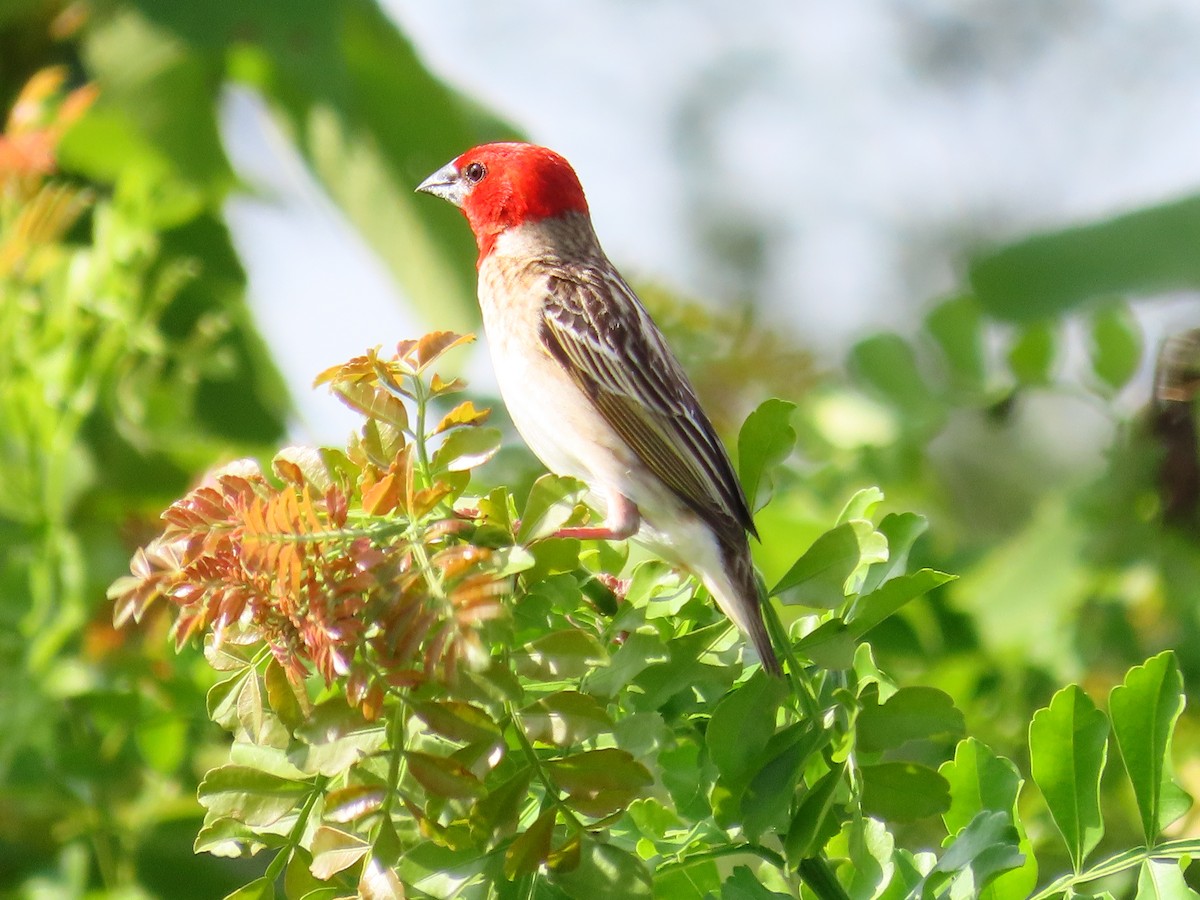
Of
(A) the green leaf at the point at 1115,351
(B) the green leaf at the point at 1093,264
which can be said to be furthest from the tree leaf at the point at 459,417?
(B) the green leaf at the point at 1093,264

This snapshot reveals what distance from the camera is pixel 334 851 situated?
1390 millimetres

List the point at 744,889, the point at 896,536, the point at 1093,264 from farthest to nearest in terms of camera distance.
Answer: the point at 1093,264 < the point at 896,536 < the point at 744,889

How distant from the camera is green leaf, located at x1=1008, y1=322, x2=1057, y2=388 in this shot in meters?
3.29

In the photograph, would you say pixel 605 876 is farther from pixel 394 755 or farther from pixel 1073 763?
pixel 1073 763

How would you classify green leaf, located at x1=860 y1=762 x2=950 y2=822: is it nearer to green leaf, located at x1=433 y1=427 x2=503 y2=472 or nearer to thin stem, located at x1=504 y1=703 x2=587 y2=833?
thin stem, located at x1=504 y1=703 x2=587 y2=833

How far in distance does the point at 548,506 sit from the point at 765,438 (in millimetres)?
339

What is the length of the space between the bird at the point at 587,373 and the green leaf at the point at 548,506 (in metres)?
0.51

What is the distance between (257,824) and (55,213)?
2.40m

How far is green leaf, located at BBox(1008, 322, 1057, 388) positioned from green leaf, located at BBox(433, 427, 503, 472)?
6.76 feet

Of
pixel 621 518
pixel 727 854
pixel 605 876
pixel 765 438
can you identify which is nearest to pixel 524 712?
pixel 605 876

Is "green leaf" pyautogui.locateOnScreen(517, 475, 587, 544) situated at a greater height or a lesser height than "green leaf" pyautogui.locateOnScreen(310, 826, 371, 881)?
greater

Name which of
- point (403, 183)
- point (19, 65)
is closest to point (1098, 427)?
point (403, 183)

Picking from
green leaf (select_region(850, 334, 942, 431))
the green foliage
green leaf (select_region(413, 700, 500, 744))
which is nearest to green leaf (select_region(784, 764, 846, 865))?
the green foliage

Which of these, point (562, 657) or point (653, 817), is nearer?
point (562, 657)
